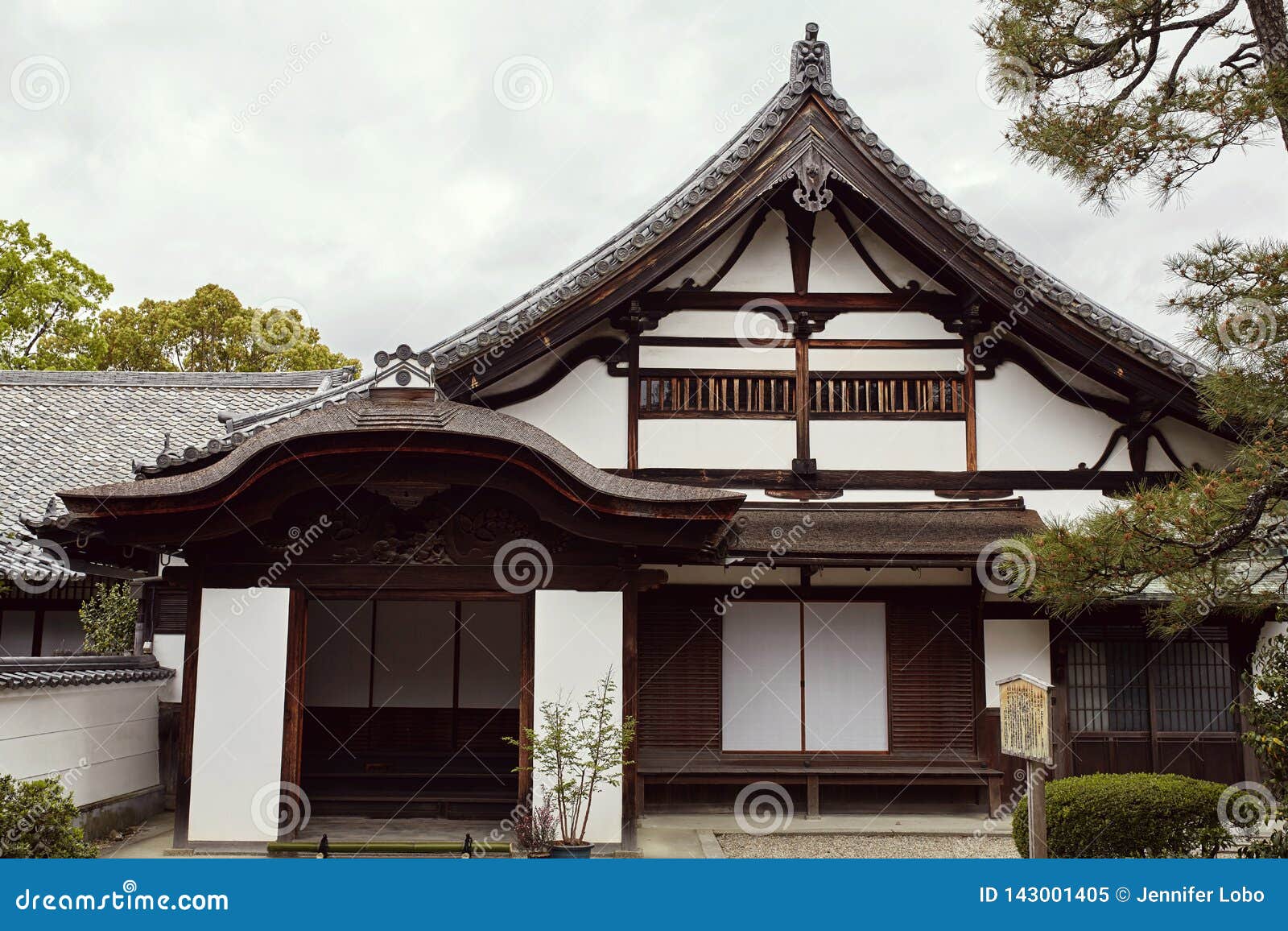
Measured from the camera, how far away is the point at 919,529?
36.5 ft

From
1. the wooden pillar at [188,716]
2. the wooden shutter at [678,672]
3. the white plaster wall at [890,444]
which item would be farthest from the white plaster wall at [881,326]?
the wooden pillar at [188,716]

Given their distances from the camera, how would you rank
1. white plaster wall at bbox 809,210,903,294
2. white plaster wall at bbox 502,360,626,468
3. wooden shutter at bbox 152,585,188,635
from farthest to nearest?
1. wooden shutter at bbox 152,585,188,635
2. white plaster wall at bbox 809,210,903,294
3. white plaster wall at bbox 502,360,626,468

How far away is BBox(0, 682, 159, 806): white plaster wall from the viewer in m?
9.38

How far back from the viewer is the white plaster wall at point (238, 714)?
9156mm

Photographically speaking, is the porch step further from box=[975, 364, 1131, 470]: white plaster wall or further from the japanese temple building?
box=[975, 364, 1131, 470]: white plaster wall

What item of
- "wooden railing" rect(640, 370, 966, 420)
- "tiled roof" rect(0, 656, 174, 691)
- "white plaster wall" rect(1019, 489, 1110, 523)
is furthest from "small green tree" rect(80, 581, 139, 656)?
"white plaster wall" rect(1019, 489, 1110, 523)

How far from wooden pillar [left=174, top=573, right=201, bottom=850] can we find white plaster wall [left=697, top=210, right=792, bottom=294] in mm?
6268

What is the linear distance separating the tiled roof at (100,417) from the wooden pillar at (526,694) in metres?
9.48

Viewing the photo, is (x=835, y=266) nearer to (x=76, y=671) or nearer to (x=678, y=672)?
(x=678, y=672)

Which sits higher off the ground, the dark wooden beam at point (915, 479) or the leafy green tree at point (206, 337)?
the leafy green tree at point (206, 337)

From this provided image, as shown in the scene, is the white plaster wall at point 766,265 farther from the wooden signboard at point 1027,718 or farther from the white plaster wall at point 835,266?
the wooden signboard at point 1027,718

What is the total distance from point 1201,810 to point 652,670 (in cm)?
539

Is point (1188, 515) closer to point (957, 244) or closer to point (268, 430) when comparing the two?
point (957, 244)

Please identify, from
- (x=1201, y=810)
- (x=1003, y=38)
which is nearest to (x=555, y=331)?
(x=1003, y=38)
